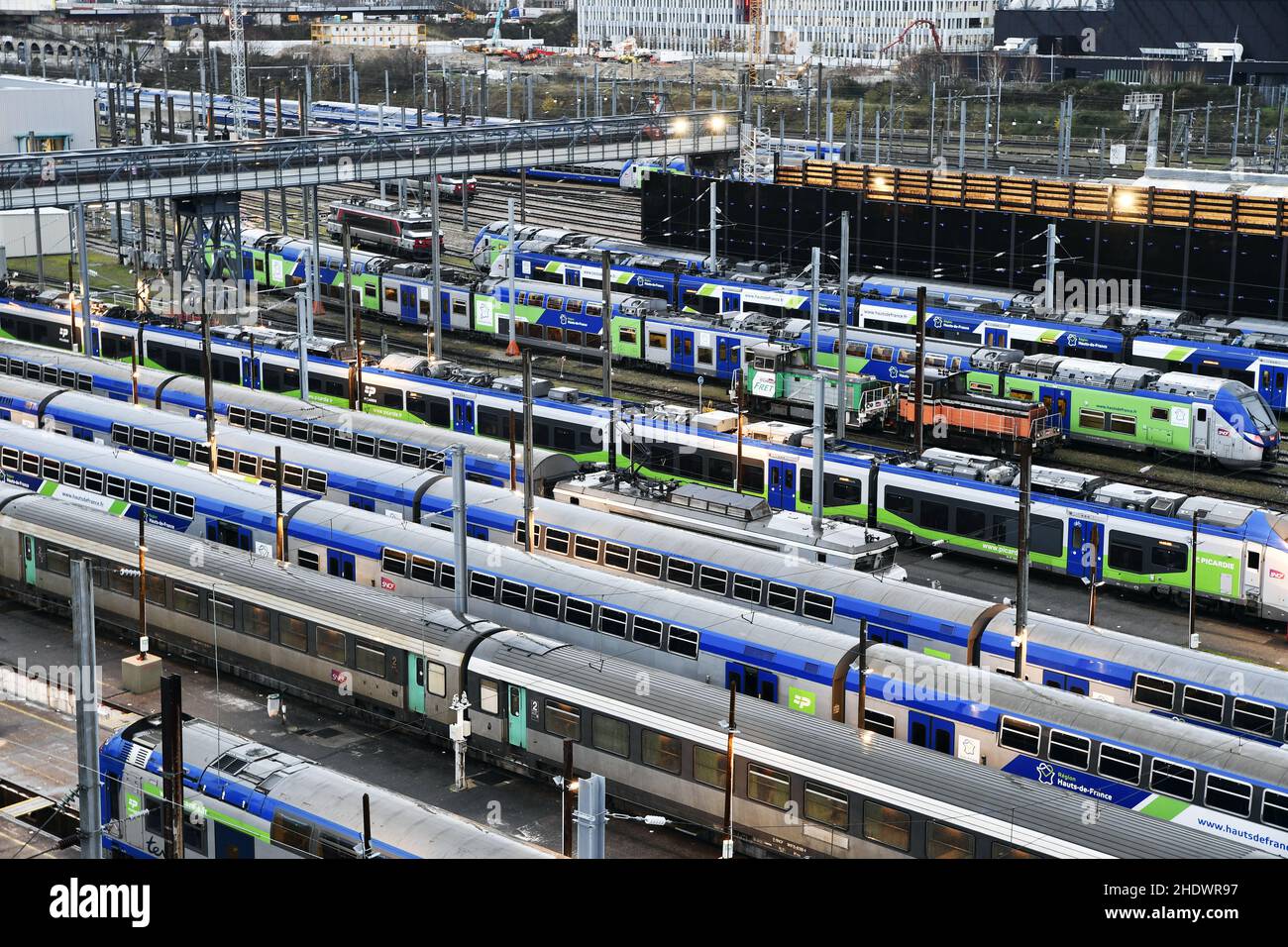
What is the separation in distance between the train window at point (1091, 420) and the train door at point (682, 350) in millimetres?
15277

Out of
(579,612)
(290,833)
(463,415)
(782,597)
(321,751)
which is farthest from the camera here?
(463,415)

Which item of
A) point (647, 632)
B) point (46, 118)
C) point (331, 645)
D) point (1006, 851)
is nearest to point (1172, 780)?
point (1006, 851)

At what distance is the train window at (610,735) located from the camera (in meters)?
27.4

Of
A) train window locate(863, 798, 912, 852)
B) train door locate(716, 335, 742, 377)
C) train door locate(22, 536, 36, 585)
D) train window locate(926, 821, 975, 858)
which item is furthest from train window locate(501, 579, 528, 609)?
train door locate(716, 335, 742, 377)

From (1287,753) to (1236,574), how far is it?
527 inches

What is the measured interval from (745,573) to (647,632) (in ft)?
11.7

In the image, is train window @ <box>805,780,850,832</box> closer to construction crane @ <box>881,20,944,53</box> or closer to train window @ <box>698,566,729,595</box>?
train window @ <box>698,566,729,595</box>

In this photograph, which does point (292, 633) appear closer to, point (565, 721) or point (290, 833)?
point (565, 721)

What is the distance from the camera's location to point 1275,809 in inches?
950

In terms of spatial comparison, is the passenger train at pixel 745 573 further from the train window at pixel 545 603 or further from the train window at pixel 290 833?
the train window at pixel 290 833

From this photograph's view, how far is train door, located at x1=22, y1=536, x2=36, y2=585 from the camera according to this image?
38188mm

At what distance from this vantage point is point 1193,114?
12644 centimetres

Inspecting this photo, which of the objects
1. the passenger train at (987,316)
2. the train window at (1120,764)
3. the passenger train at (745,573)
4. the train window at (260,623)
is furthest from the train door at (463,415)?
the train window at (1120,764)

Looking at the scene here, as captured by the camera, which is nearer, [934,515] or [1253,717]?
[1253,717]
